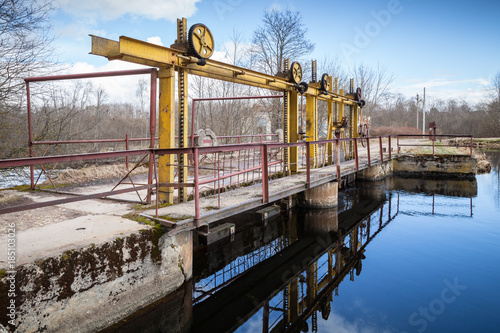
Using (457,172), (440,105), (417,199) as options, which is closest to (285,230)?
(417,199)

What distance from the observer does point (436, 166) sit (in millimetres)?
16406

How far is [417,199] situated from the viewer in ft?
40.1

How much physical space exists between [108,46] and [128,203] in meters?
2.67

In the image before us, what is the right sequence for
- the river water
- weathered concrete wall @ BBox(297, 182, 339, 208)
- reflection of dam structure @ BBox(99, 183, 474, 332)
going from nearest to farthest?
reflection of dam structure @ BBox(99, 183, 474, 332), the river water, weathered concrete wall @ BBox(297, 182, 339, 208)

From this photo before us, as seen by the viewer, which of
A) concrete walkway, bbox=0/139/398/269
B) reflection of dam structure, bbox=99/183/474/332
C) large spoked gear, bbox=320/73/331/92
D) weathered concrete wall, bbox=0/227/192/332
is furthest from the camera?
large spoked gear, bbox=320/73/331/92

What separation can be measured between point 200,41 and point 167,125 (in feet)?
5.50

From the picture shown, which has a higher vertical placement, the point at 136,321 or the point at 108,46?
the point at 108,46

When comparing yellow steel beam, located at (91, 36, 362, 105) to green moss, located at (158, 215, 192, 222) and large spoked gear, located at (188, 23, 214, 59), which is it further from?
green moss, located at (158, 215, 192, 222)

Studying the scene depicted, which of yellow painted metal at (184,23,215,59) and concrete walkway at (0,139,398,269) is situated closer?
concrete walkway at (0,139,398,269)

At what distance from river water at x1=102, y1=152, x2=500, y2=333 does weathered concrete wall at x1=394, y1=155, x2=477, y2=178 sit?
21.0ft

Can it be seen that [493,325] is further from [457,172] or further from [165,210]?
[457,172]

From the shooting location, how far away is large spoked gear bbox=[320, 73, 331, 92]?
34.9 feet

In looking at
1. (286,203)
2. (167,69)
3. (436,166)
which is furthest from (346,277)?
(436,166)

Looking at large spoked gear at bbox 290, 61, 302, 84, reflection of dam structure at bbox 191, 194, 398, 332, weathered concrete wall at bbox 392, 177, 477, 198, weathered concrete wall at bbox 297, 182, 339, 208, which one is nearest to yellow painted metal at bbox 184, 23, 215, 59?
large spoked gear at bbox 290, 61, 302, 84
